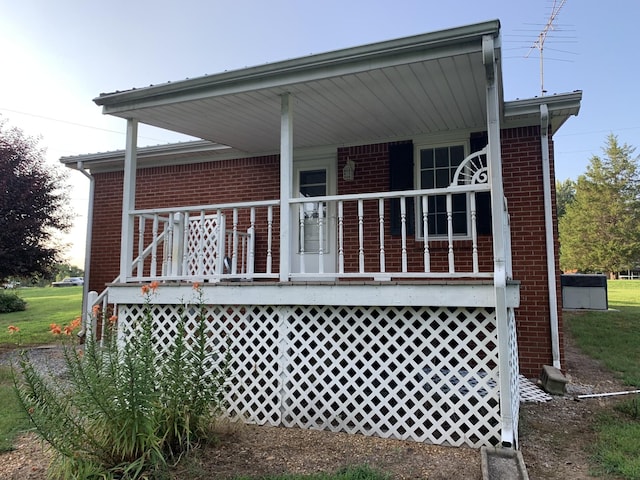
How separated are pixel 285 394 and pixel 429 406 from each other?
136 cm

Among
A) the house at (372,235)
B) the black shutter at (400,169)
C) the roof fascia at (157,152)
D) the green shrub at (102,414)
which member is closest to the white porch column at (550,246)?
the house at (372,235)

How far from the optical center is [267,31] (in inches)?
546

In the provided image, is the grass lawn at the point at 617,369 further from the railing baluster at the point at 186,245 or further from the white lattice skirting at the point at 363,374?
the railing baluster at the point at 186,245

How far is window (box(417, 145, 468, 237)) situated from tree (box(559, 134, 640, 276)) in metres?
34.7

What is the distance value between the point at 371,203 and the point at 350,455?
12.8 ft

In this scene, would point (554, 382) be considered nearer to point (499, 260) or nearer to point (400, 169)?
point (499, 260)

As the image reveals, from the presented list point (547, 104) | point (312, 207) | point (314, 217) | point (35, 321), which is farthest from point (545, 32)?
point (35, 321)

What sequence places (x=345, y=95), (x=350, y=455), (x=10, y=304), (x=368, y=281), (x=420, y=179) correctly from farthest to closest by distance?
1. (x=10, y=304)
2. (x=420, y=179)
3. (x=345, y=95)
4. (x=368, y=281)
5. (x=350, y=455)

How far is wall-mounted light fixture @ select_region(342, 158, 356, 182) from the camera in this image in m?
6.67

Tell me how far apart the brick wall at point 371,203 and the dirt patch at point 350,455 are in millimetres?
1677

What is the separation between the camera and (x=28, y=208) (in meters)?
8.47

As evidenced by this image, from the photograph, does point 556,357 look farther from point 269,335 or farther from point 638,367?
point 269,335

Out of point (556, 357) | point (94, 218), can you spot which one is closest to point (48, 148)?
point (94, 218)

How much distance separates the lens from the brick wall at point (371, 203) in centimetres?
573
